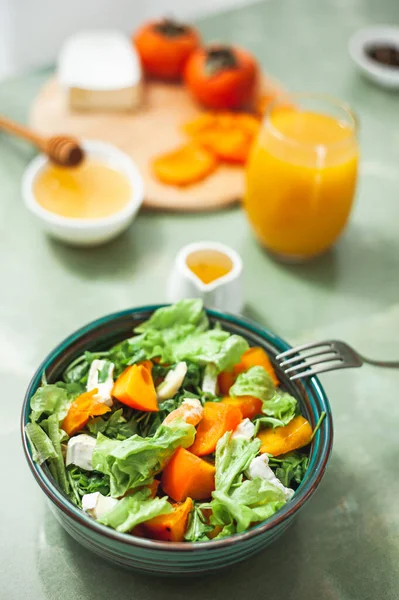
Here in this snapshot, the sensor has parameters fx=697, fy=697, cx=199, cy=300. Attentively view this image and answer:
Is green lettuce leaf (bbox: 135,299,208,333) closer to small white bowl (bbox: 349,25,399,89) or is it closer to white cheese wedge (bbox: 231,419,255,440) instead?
white cheese wedge (bbox: 231,419,255,440)

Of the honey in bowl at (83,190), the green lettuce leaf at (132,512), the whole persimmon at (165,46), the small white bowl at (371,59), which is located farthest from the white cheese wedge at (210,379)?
the small white bowl at (371,59)

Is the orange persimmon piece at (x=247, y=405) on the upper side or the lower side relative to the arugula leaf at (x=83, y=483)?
upper

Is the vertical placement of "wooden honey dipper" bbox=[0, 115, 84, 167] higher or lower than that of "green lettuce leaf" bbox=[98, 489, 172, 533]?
higher

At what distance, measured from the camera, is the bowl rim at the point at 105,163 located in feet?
4.47

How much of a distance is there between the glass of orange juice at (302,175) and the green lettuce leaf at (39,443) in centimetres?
69

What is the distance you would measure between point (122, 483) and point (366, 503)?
0.39m

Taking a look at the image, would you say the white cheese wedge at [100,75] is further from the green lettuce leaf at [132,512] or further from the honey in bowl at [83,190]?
the green lettuce leaf at [132,512]

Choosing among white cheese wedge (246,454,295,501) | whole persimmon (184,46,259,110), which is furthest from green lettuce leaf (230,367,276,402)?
whole persimmon (184,46,259,110)

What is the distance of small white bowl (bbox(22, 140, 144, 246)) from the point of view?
4.47ft

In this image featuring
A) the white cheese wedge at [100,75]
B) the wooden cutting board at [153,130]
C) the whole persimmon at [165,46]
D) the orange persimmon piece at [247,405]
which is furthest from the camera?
the whole persimmon at [165,46]

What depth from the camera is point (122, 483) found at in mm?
849

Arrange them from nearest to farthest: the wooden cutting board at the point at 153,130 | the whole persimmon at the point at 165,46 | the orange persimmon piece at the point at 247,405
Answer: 1. the orange persimmon piece at the point at 247,405
2. the wooden cutting board at the point at 153,130
3. the whole persimmon at the point at 165,46

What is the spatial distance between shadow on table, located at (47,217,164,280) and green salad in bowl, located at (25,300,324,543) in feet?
1.16

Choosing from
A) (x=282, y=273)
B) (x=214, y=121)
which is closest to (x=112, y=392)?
(x=282, y=273)
